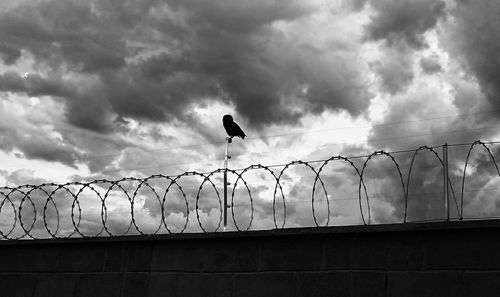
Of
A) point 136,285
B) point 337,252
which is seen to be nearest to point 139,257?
point 136,285

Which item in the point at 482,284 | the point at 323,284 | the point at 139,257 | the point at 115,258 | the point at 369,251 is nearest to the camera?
the point at 482,284

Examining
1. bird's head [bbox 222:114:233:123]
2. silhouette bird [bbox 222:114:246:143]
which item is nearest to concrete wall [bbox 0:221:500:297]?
silhouette bird [bbox 222:114:246:143]

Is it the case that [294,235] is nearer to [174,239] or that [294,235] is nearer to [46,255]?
[174,239]

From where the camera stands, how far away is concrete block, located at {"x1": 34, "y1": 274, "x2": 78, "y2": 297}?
8727 mm

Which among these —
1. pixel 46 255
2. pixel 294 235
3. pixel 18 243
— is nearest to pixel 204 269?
pixel 294 235

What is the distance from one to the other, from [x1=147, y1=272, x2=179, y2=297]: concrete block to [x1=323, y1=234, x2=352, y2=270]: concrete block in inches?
81.0

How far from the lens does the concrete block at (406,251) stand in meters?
6.48

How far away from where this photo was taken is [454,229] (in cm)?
632

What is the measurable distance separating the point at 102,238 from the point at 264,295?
8.78 ft

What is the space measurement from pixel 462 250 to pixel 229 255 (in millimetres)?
2727

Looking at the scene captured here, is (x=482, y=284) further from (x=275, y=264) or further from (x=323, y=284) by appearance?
(x=275, y=264)

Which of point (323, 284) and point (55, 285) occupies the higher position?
point (323, 284)

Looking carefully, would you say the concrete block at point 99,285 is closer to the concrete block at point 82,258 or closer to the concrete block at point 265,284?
the concrete block at point 82,258

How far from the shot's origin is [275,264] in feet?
23.7
